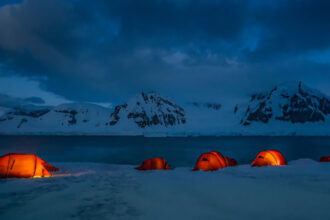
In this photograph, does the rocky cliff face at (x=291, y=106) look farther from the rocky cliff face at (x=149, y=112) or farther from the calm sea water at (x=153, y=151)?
the calm sea water at (x=153, y=151)

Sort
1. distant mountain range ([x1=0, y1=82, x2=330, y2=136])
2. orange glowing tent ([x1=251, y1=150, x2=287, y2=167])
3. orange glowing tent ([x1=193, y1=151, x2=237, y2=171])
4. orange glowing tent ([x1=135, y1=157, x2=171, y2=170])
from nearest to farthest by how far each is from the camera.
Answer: orange glowing tent ([x1=193, y1=151, x2=237, y2=171])
orange glowing tent ([x1=135, y1=157, x2=171, y2=170])
orange glowing tent ([x1=251, y1=150, x2=287, y2=167])
distant mountain range ([x1=0, y1=82, x2=330, y2=136])

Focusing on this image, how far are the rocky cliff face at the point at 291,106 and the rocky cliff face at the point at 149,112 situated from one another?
4792cm

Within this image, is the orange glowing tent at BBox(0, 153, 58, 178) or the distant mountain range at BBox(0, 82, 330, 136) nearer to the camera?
the orange glowing tent at BBox(0, 153, 58, 178)

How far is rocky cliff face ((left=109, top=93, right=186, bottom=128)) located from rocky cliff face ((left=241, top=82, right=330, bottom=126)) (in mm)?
47922

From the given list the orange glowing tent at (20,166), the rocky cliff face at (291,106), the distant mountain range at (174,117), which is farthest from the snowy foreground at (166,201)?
the rocky cliff face at (291,106)

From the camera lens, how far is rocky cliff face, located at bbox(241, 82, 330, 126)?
12562 cm

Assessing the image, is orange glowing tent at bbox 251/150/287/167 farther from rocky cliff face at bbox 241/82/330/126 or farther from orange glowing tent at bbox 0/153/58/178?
rocky cliff face at bbox 241/82/330/126

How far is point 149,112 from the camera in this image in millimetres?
148000

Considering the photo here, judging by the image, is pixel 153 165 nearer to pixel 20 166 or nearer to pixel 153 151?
pixel 20 166

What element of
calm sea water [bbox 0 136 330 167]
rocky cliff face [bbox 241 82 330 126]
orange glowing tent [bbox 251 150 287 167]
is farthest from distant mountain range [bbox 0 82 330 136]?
orange glowing tent [bbox 251 150 287 167]

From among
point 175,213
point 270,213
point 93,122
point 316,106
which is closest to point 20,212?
point 175,213

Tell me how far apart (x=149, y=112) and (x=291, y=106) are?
307 ft

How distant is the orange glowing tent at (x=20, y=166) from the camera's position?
334 inches

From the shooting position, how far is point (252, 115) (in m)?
130
